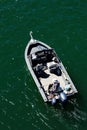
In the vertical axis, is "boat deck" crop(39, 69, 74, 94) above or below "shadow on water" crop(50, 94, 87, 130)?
above

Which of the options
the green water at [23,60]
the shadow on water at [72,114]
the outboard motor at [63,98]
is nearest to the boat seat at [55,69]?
the green water at [23,60]

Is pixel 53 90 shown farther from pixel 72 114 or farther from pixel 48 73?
pixel 48 73

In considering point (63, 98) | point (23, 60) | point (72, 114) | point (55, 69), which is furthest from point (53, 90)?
point (23, 60)

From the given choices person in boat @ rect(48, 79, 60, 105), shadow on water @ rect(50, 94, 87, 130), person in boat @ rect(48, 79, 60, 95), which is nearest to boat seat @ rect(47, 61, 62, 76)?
person in boat @ rect(48, 79, 60, 105)

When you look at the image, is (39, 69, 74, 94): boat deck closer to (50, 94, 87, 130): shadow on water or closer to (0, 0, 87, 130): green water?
(0, 0, 87, 130): green water

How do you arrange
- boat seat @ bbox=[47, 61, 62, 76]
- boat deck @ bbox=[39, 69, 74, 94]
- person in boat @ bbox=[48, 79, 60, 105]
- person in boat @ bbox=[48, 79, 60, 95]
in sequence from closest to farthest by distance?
person in boat @ bbox=[48, 79, 60, 105] < person in boat @ bbox=[48, 79, 60, 95] < boat deck @ bbox=[39, 69, 74, 94] < boat seat @ bbox=[47, 61, 62, 76]

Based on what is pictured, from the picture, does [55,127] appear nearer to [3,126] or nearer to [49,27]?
[3,126]

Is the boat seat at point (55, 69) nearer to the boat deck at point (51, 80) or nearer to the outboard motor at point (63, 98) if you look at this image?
the boat deck at point (51, 80)
